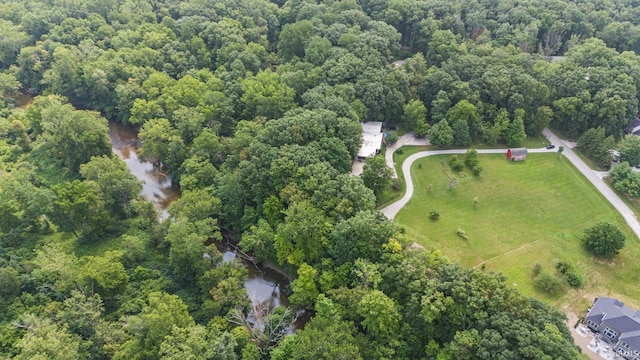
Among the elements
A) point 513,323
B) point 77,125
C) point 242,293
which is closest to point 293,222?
point 242,293

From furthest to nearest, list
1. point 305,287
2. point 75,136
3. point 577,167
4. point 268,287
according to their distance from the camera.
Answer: point 577,167 → point 75,136 → point 268,287 → point 305,287

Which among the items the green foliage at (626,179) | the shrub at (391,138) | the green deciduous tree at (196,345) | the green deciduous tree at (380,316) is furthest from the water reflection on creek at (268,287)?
the green foliage at (626,179)

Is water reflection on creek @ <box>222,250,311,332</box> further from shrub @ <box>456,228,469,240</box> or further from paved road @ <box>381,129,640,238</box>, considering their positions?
shrub @ <box>456,228,469,240</box>

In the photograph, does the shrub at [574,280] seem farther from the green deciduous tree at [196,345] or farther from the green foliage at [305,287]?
the green deciduous tree at [196,345]

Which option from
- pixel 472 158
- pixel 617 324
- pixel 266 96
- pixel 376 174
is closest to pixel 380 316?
pixel 376 174

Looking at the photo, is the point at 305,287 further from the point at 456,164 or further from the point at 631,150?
the point at 631,150

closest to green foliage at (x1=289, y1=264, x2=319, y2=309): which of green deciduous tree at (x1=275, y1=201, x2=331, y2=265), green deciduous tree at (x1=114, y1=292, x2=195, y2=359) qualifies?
green deciduous tree at (x1=275, y1=201, x2=331, y2=265)
